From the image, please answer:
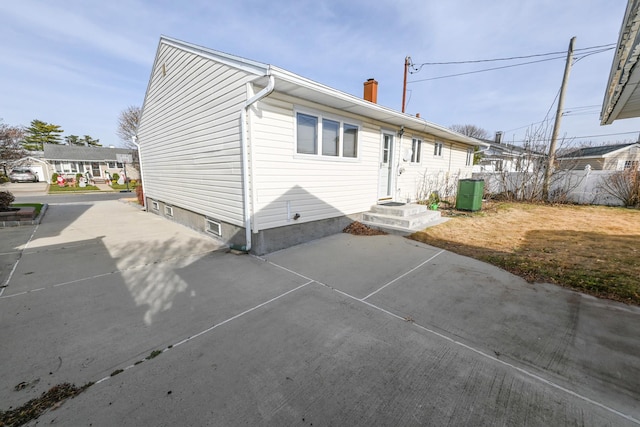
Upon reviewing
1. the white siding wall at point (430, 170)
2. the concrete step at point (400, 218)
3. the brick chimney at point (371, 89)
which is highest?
the brick chimney at point (371, 89)

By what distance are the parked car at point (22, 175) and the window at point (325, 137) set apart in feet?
130

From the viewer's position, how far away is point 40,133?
134 ft

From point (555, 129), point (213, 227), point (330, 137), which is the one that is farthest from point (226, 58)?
point (555, 129)

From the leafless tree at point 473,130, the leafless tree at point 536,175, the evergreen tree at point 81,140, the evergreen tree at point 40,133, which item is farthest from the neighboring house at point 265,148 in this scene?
the evergreen tree at point 81,140

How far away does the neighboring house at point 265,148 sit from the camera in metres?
4.71

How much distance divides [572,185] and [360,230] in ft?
36.3

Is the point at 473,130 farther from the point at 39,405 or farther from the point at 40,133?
the point at 40,133

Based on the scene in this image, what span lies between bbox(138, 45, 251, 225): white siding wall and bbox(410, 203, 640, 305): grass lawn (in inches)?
184

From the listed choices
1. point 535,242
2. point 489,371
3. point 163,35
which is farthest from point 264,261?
point 163,35

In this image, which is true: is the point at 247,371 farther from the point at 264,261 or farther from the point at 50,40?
the point at 50,40

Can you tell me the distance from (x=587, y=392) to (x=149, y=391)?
3.25 meters

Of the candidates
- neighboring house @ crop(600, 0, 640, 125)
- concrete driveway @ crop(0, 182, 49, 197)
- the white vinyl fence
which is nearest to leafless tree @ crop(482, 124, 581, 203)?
the white vinyl fence

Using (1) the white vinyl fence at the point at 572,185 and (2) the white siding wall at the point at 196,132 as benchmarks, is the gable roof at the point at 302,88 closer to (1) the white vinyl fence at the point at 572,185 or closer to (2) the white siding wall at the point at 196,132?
(2) the white siding wall at the point at 196,132

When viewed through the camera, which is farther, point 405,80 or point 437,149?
point 405,80
